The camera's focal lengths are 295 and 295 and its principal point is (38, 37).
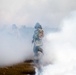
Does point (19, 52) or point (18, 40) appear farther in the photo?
point (18, 40)

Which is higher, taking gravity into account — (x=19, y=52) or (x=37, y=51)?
(x=19, y=52)

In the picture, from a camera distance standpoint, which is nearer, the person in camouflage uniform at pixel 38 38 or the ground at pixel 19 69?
the ground at pixel 19 69

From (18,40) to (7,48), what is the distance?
9731mm

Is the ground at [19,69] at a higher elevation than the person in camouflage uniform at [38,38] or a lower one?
lower

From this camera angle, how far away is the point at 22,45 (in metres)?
76.4

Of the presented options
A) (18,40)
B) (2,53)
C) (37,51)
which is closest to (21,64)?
(37,51)

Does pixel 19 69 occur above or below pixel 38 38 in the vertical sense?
below

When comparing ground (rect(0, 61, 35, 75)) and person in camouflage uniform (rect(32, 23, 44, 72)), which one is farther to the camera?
person in camouflage uniform (rect(32, 23, 44, 72))

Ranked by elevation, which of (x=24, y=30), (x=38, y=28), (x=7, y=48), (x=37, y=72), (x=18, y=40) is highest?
(x=24, y=30)

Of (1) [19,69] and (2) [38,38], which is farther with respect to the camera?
(1) [19,69]

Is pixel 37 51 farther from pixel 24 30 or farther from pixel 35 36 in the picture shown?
pixel 24 30

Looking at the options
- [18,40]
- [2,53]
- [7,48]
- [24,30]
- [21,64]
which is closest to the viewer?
[21,64]

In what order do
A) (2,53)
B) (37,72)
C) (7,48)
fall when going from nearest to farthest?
1. (37,72)
2. (2,53)
3. (7,48)

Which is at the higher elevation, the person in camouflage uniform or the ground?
the person in camouflage uniform
